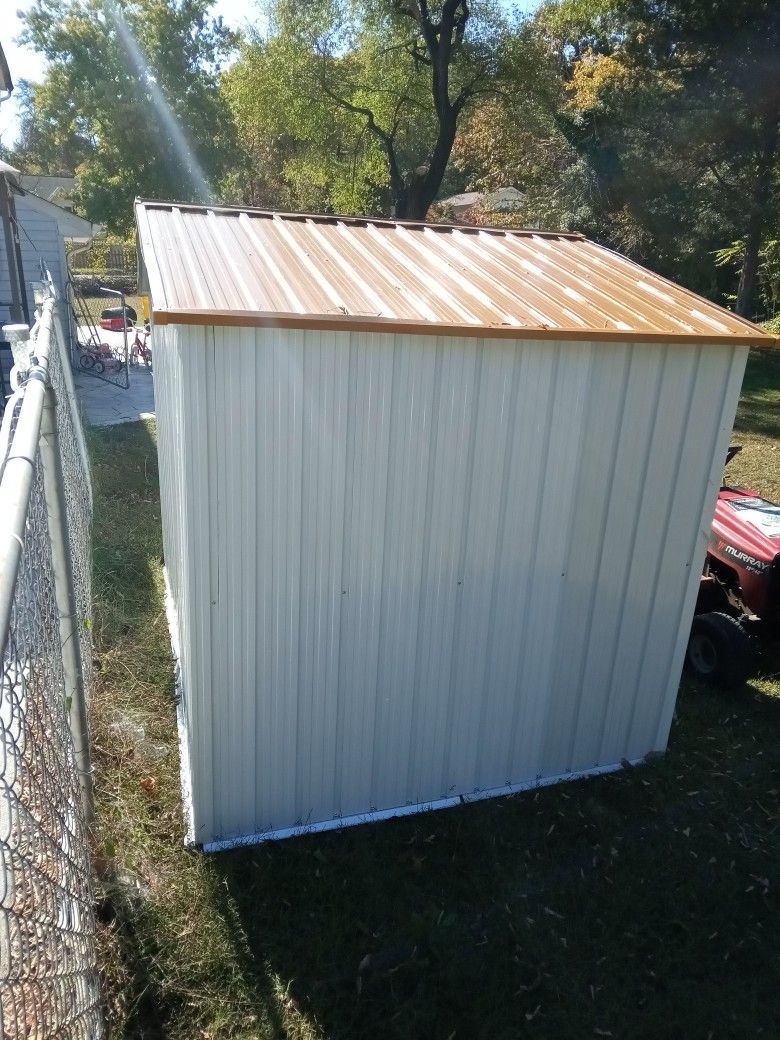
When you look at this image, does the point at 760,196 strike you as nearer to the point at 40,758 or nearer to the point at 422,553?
the point at 422,553

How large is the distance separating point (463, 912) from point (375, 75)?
22.8m

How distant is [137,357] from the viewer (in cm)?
1537

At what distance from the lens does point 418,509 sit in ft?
10.7

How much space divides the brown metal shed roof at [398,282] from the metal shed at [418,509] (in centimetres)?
2

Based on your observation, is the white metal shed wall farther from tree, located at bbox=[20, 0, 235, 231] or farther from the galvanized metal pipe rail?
tree, located at bbox=[20, 0, 235, 231]

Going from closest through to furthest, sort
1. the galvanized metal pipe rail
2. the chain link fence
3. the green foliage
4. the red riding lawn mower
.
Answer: the chain link fence < the galvanized metal pipe rail < the red riding lawn mower < the green foliage

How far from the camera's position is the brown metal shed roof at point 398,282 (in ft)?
9.36

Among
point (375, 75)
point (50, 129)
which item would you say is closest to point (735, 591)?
point (375, 75)

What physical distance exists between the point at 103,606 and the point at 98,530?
1562 millimetres

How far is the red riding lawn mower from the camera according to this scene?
4.77 metres

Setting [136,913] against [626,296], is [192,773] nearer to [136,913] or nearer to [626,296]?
[136,913]

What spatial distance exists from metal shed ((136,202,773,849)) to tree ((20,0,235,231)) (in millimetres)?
23702

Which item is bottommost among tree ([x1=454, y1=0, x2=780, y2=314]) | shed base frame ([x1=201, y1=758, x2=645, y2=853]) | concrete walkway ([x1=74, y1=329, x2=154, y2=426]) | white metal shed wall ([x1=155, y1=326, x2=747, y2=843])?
concrete walkway ([x1=74, y1=329, x2=154, y2=426])

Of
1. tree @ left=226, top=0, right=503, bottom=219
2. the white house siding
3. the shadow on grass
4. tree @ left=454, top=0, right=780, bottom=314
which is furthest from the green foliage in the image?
the shadow on grass
